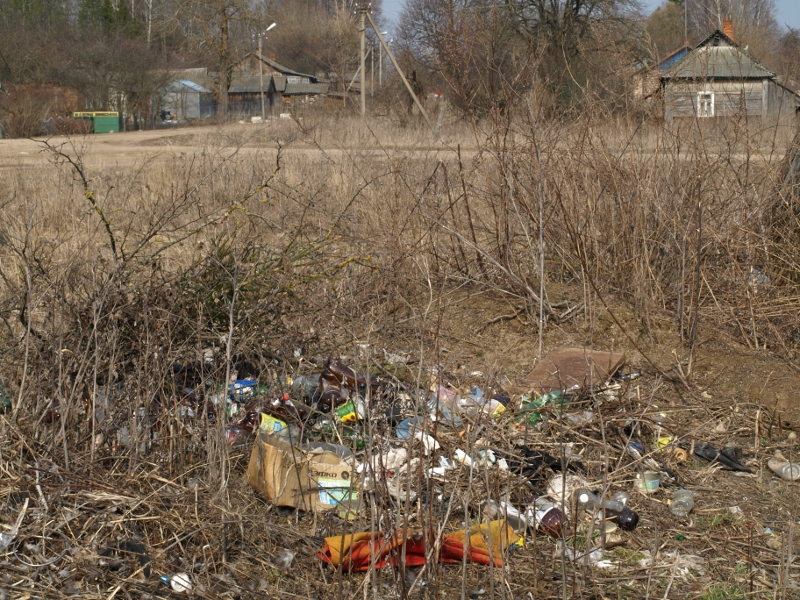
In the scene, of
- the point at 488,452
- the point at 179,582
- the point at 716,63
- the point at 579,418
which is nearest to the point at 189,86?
the point at 716,63

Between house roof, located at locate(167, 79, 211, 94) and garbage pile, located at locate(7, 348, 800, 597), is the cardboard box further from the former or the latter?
house roof, located at locate(167, 79, 211, 94)

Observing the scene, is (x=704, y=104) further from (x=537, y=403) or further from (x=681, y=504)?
(x=681, y=504)

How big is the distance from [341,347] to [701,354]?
198 cm

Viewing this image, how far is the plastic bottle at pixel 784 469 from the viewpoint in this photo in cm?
330

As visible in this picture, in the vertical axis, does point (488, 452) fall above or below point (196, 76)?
below

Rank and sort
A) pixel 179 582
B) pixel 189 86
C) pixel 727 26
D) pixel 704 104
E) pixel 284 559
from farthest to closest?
pixel 189 86
pixel 727 26
pixel 704 104
pixel 284 559
pixel 179 582

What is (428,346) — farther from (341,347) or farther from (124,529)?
(124,529)

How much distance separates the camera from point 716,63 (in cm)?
505

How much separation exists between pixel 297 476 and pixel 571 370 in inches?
73.8

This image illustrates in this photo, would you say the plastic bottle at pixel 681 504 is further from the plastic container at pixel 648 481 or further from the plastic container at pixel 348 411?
the plastic container at pixel 348 411

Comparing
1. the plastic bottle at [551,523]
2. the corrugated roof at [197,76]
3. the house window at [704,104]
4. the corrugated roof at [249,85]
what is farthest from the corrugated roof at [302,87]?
the plastic bottle at [551,523]

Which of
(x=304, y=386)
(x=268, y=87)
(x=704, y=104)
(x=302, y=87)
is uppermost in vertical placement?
(x=302, y=87)

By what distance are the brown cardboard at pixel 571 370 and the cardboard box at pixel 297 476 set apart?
1.39 m

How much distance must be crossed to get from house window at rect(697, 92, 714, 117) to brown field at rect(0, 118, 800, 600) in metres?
0.13
